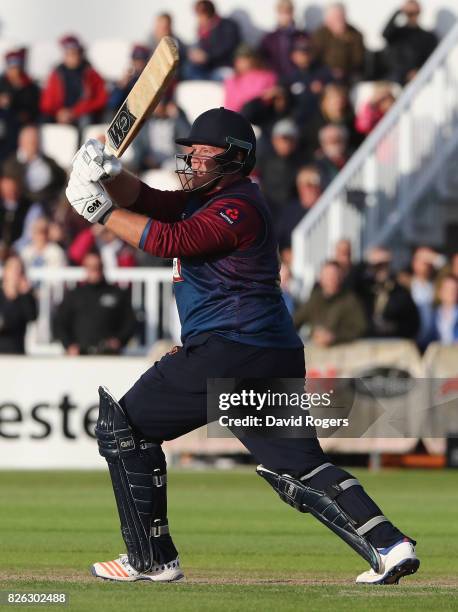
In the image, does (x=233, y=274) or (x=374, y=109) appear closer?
(x=233, y=274)

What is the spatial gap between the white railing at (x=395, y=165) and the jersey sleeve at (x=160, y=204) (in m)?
11.0

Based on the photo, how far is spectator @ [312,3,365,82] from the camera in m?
21.9

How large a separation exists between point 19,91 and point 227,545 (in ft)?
43.5

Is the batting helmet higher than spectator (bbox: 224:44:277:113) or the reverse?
the reverse

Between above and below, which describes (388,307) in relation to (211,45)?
below

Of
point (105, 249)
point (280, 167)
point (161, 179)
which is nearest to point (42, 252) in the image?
point (105, 249)

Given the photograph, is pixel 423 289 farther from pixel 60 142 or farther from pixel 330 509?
pixel 330 509

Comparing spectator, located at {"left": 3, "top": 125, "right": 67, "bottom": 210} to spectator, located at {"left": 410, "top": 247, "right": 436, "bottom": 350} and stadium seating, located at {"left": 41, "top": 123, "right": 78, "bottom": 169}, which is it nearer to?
A: stadium seating, located at {"left": 41, "top": 123, "right": 78, "bottom": 169}

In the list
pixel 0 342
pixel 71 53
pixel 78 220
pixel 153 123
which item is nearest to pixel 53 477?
pixel 0 342

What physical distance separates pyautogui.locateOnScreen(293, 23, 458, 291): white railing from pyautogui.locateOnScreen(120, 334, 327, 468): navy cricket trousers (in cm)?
1134

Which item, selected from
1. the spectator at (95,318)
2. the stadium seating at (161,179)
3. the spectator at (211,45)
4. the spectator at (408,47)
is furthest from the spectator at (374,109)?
the spectator at (95,318)

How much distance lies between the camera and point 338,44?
21.9 meters

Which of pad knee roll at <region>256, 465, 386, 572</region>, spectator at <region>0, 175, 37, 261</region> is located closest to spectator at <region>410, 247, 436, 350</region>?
spectator at <region>0, 175, 37, 261</region>

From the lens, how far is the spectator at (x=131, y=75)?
21.5 meters
